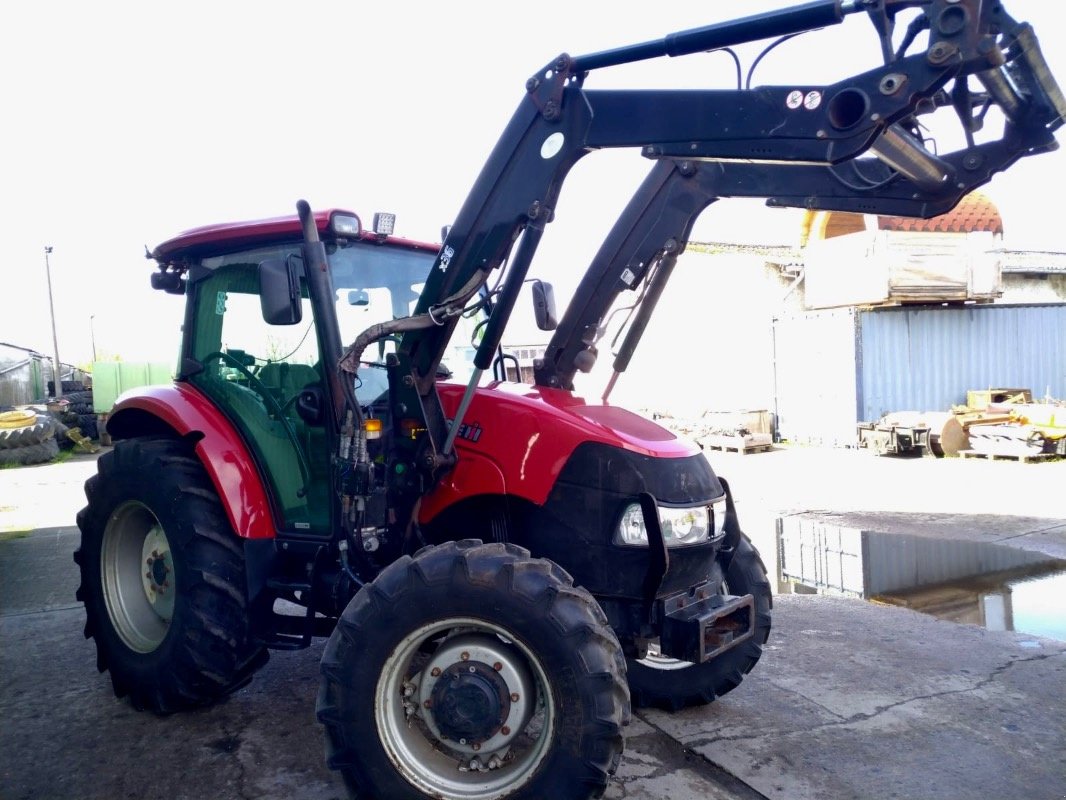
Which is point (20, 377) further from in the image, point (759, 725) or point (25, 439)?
point (759, 725)

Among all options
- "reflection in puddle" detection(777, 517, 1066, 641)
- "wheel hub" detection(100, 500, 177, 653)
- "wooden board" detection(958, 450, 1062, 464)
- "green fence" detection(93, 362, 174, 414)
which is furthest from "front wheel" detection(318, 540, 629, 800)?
"green fence" detection(93, 362, 174, 414)

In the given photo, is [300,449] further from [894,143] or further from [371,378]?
[894,143]

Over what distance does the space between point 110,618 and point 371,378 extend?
203 cm

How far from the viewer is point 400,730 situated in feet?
11.2

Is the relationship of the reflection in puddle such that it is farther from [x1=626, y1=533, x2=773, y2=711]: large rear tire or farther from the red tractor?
the red tractor

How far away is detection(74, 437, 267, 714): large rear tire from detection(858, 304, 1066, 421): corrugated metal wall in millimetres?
15185

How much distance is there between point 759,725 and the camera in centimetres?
444

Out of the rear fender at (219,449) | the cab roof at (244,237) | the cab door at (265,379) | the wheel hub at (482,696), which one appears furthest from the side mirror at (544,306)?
the wheel hub at (482,696)

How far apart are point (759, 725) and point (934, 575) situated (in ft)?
13.4

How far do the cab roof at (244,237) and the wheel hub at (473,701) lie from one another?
84.6 inches

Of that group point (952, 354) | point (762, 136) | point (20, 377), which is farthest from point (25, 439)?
point (762, 136)

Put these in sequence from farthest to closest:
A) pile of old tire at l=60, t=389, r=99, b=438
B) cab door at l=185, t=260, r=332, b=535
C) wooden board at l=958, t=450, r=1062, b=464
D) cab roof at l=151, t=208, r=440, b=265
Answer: pile of old tire at l=60, t=389, r=99, b=438 → wooden board at l=958, t=450, r=1062, b=464 → cab door at l=185, t=260, r=332, b=535 → cab roof at l=151, t=208, r=440, b=265

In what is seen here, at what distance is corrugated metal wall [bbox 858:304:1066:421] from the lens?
17.6 m

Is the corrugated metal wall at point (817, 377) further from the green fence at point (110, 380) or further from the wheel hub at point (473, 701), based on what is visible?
the green fence at point (110, 380)
